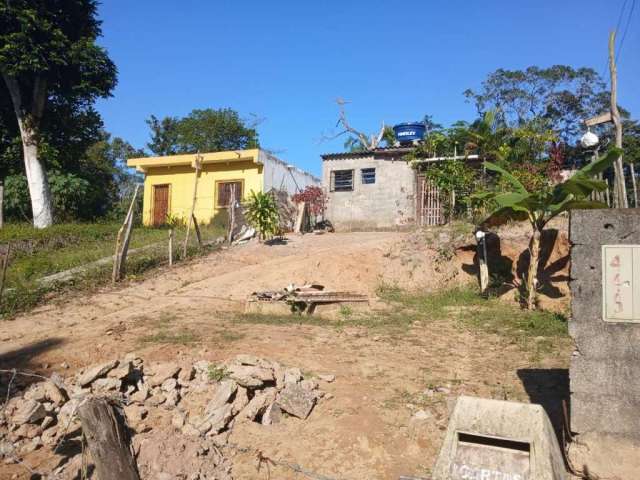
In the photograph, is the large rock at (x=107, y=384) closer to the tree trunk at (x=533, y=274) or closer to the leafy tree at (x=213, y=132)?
the tree trunk at (x=533, y=274)

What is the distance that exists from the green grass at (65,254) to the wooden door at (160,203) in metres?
1.09

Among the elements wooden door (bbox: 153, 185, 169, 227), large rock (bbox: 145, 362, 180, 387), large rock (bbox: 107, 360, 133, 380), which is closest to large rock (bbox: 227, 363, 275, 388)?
large rock (bbox: 145, 362, 180, 387)

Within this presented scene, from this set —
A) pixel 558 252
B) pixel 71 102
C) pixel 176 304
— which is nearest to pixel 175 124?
pixel 71 102

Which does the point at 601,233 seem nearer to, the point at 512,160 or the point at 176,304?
the point at 176,304

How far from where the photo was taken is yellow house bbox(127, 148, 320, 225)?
1891cm

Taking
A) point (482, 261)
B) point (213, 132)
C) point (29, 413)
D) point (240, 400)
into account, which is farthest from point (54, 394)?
point (213, 132)

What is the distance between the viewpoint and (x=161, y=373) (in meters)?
5.87

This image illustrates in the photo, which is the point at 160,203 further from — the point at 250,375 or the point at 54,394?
the point at 250,375

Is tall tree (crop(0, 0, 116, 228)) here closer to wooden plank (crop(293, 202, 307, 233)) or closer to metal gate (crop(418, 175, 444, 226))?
wooden plank (crop(293, 202, 307, 233))

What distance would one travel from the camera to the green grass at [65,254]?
34.4 ft

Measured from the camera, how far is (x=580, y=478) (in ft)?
12.5

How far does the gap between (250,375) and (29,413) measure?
2174mm

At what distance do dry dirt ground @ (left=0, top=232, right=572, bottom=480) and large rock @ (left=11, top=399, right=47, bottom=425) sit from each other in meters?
0.38

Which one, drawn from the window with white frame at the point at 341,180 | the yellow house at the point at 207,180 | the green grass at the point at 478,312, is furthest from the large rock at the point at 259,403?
the yellow house at the point at 207,180
